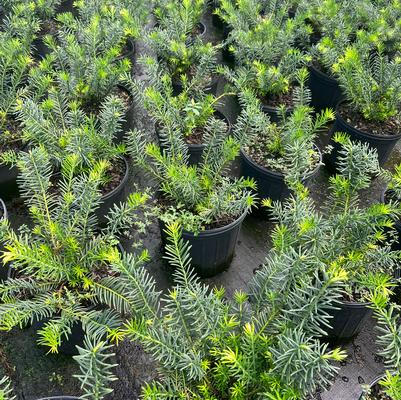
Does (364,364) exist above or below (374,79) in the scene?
below

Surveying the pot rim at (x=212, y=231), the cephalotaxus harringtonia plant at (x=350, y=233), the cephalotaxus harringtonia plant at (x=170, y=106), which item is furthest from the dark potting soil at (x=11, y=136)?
the cephalotaxus harringtonia plant at (x=350, y=233)

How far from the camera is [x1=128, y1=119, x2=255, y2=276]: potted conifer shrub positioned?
227cm

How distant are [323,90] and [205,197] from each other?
2.31 m

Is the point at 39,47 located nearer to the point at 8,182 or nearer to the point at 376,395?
the point at 8,182

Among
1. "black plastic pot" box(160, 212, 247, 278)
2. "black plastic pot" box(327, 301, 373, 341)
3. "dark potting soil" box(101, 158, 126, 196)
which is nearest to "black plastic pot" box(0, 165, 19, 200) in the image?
"dark potting soil" box(101, 158, 126, 196)

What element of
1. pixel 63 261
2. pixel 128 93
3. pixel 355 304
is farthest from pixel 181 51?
pixel 355 304

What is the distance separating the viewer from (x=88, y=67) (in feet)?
10.1

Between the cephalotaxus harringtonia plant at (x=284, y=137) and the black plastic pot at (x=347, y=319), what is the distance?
29.8 inches

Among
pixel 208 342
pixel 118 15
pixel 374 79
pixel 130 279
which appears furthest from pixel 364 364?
pixel 118 15

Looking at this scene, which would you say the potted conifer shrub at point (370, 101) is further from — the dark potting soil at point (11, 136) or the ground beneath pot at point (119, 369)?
the dark potting soil at point (11, 136)

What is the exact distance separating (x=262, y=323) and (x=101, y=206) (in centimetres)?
156

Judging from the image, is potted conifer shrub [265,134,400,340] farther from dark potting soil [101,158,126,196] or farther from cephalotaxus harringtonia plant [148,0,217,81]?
cephalotaxus harringtonia plant [148,0,217,81]

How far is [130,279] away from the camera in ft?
4.97

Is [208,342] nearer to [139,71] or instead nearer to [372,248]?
[372,248]
